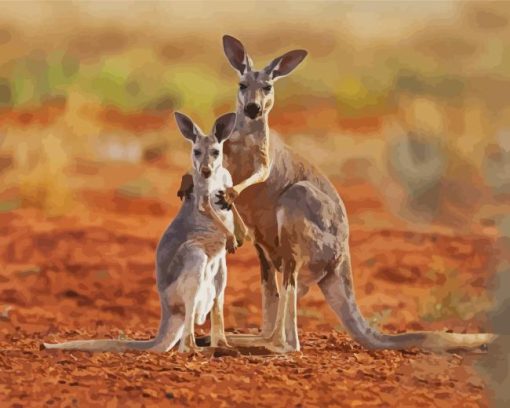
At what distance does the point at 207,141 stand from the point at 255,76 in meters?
0.60

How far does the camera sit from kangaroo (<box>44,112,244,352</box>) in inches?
294

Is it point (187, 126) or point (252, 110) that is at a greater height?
→ point (252, 110)

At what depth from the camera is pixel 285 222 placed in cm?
784

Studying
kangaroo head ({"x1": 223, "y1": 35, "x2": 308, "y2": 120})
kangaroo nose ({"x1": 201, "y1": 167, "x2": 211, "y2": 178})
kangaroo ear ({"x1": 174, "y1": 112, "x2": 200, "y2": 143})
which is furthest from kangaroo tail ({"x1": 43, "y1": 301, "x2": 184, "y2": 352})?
kangaroo head ({"x1": 223, "y1": 35, "x2": 308, "y2": 120})

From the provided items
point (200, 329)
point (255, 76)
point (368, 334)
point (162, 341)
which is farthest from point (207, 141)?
point (200, 329)

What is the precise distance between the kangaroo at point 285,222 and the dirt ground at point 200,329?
17 cm

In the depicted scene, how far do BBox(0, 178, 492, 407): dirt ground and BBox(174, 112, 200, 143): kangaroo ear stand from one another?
1.35 metres

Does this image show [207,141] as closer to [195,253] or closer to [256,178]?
[256,178]

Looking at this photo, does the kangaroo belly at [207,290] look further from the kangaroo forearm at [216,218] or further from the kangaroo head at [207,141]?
the kangaroo head at [207,141]

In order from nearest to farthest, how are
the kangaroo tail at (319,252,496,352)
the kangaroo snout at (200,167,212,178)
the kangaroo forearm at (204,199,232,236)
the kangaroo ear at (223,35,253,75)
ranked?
the kangaroo snout at (200,167,212,178), the kangaroo forearm at (204,199,232,236), the kangaroo ear at (223,35,253,75), the kangaroo tail at (319,252,496,352)

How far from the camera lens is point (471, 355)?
810cm

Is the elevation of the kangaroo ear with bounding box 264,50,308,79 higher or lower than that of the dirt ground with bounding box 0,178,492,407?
higher

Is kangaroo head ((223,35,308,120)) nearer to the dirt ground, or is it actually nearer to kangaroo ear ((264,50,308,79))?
kangaroo ear ((264,50,308,79))

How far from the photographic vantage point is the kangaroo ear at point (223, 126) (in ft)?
24.6
